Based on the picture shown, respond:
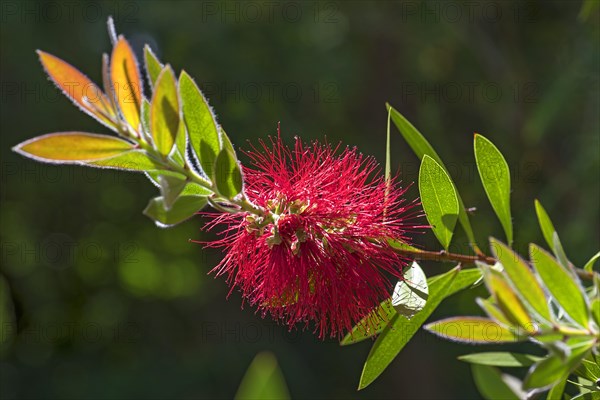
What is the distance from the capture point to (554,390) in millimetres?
890

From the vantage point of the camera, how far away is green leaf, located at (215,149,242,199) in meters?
0.75

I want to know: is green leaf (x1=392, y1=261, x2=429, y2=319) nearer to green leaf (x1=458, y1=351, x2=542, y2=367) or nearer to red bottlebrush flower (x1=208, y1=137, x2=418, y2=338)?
red bottlebrush flower (x1=208, y1=137, x2=418, y2=338)

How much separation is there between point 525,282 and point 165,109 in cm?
34

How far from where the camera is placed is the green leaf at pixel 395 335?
91 cm

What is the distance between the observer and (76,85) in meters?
0.70

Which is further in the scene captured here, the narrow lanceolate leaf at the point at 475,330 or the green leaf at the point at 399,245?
the green leaf at the point at 399,245

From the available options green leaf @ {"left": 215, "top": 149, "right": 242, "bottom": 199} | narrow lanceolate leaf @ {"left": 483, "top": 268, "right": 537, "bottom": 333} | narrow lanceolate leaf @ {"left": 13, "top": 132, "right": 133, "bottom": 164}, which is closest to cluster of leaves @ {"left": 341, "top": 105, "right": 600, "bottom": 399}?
narrow lanceolate leaf @ {"left": 483, "top": 268, "right": 537, "bottom": 333}

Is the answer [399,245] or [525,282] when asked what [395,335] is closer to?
[399,245]

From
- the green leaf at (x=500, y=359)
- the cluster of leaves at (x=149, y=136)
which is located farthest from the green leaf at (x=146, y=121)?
the green leaf at (x=500, y=359)

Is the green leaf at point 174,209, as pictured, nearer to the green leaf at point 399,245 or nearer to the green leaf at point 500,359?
the green leaf at point 399,245

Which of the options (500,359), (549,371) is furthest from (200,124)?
(500,359)

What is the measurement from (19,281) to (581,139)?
14.1 feet

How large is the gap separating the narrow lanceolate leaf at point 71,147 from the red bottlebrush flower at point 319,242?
213mm

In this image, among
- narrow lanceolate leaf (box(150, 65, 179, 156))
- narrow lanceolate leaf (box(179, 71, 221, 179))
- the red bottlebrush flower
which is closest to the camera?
narrow lanceolate leaf (box(150, 65, 179, 156))
